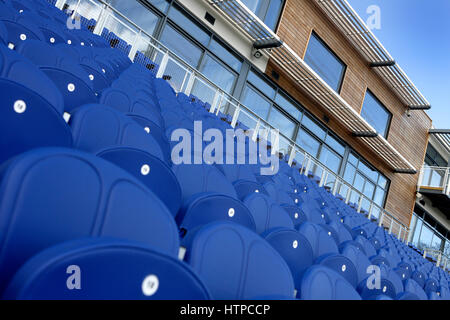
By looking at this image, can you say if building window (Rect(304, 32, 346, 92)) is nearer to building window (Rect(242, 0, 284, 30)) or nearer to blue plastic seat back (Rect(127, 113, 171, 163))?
building window (Rect(242, 0, 284, 30))

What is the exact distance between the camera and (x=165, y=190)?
1782 mm

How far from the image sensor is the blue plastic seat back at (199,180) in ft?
7.55

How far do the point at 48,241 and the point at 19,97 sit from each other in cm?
72

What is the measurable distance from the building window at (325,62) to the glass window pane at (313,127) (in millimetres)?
1512

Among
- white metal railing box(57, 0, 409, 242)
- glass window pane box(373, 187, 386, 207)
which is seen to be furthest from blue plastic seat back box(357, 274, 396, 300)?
glass window pane box(373, 187, 386, 207)

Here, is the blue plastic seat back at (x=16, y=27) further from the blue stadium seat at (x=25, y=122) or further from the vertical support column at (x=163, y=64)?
the vertical support column at (x=163, y=64)

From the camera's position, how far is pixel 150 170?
174cm

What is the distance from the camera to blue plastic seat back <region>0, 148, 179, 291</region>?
835 mm

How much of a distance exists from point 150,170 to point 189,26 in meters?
8.79

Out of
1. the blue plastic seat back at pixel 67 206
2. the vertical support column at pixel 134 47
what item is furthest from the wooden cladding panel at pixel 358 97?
the blue plastic seat back at pixel 67 206

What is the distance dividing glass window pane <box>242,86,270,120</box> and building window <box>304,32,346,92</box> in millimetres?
2225

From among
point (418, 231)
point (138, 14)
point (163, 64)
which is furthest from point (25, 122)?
point (418, 231)
